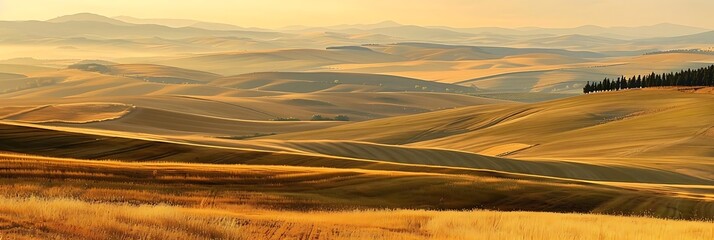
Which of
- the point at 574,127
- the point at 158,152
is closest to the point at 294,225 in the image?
the point at 158,152

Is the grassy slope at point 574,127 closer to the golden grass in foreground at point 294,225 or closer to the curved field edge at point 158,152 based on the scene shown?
the curved field edge at point 158,152

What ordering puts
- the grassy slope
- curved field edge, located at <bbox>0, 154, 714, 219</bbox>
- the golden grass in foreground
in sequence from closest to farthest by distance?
1. the golden grass in foreground
2. curved field edge, located at <bbox>0, 154, 714, 219</bbox>
3. the grassy slope

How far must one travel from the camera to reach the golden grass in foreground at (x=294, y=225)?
1517cm

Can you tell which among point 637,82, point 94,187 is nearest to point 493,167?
point 94,187

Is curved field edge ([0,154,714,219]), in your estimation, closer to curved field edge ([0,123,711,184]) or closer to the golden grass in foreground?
the golden grass in foreground

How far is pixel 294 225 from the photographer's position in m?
19.5

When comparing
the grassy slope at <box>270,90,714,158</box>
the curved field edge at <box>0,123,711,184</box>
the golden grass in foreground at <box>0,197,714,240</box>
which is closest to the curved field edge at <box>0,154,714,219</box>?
the golden grass in foreground at <box>0,197,714,240</box>

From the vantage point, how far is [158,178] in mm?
30531

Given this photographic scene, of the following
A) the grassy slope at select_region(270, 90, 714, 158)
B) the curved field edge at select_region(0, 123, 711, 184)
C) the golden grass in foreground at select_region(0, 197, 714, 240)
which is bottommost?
the grassy slope at select_region(270, 90, 714, 158)

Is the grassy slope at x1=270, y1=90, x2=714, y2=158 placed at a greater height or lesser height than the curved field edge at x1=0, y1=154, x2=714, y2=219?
lesser

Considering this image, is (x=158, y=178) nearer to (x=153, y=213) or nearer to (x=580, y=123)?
(x=153, y=213)

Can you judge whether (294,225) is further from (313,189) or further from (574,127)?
(574,127)

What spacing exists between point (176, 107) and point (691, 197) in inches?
6762

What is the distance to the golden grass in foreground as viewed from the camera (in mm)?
15172
